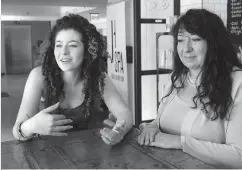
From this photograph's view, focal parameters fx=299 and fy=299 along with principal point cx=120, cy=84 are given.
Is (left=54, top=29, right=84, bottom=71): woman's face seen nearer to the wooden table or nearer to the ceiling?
the wooden table

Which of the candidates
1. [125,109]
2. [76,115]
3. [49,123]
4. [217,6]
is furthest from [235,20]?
[49,123]

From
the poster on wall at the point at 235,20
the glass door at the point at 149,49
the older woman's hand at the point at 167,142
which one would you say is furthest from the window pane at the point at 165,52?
the older woman's hand at the point at 167,142

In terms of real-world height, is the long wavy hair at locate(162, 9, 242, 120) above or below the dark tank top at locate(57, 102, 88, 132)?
above

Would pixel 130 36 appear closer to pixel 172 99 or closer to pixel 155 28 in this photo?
pixel 155 28

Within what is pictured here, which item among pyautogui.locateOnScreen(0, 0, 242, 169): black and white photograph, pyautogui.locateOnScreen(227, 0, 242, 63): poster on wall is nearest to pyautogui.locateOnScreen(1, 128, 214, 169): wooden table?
pyautogui.locateOnScreen(0, 0, 242, 169): black and white photograph

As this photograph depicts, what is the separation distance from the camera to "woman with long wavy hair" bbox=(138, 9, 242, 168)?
3.99ft

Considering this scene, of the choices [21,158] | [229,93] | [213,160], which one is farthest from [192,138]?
[21,158]

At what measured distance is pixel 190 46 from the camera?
53.8 inches

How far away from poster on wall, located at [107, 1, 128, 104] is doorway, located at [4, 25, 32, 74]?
24.4ft

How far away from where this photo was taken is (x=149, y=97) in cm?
424

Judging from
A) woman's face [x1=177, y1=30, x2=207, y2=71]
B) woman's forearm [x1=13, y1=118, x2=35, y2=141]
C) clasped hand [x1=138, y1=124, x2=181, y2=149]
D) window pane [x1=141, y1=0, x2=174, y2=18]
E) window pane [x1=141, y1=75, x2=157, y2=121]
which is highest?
window pane [x1=141, y1=0, x2=174, y2=18]

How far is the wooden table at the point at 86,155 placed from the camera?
1042 mm

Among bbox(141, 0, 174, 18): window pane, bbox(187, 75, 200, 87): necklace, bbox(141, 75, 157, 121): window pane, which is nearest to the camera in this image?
bbox(187, 75, 200, 87): necklace

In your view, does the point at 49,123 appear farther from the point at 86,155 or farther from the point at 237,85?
the point at 237,85
